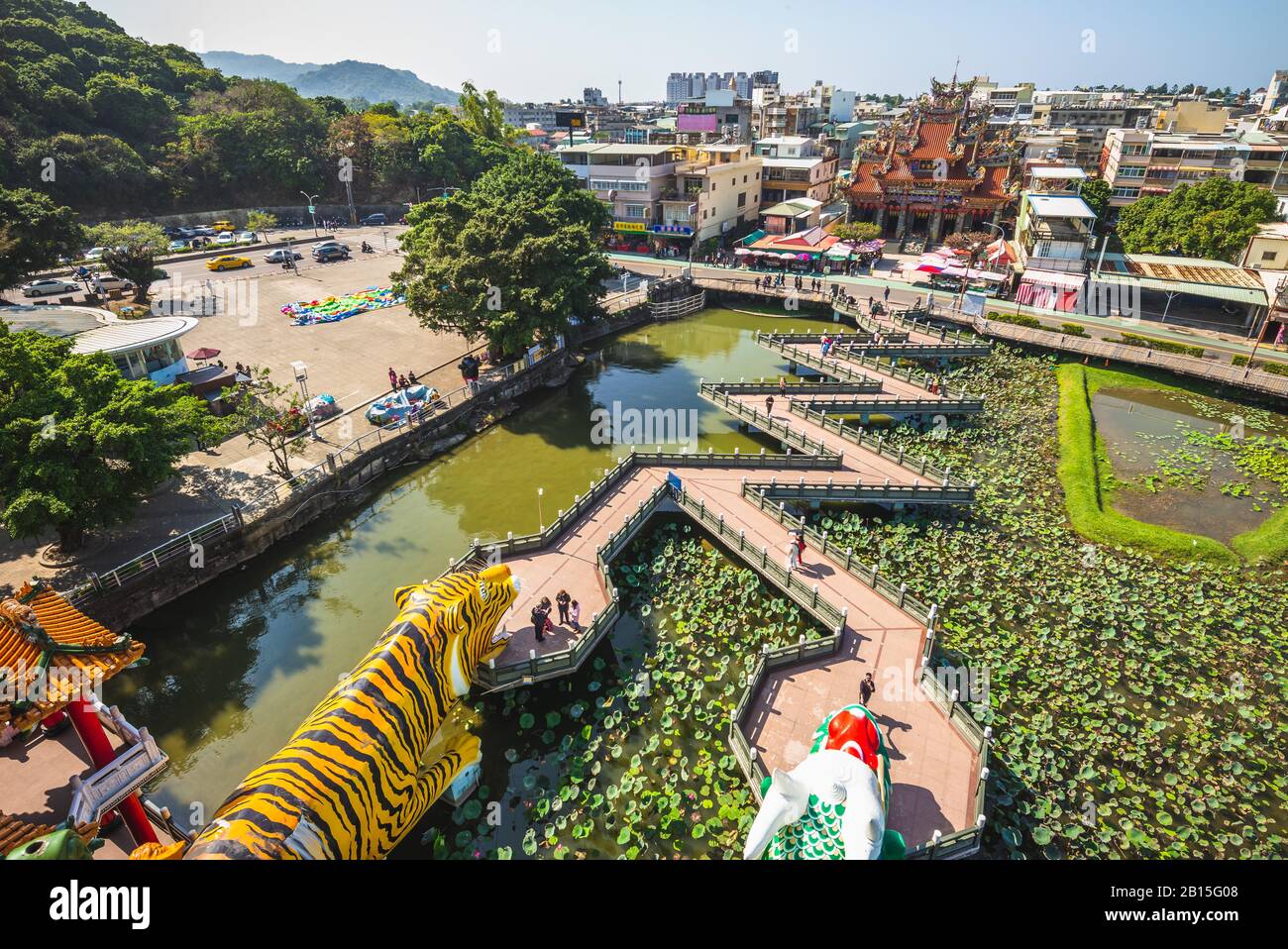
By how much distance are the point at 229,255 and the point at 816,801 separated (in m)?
73.2

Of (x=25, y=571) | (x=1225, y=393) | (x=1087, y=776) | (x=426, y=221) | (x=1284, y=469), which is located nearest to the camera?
(x=1087, y=776)

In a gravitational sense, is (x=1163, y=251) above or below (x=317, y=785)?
above

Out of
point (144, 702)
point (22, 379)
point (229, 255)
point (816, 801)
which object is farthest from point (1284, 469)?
point (229, 255)

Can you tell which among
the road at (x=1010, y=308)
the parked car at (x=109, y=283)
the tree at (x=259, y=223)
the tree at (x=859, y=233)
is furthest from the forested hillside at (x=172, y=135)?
the tree at (x=859, y=233)

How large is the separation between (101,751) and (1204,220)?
74407 mm

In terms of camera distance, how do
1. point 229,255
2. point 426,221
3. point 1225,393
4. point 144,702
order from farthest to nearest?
1. point 229,255
2. point 426,221
3. point 1225,393
4. point 144,702

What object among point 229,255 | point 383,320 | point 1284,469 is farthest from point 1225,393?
point 229,255

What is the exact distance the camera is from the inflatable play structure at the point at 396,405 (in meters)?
35.2

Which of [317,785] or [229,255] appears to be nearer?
[317,785]

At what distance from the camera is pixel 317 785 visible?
14047 mm

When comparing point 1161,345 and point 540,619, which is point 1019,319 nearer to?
point 1161,345

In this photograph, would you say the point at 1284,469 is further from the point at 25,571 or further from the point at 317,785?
the point at 25,571

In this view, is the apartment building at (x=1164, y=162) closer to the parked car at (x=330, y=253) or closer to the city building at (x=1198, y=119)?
the city building at (x=1198, y=119)
